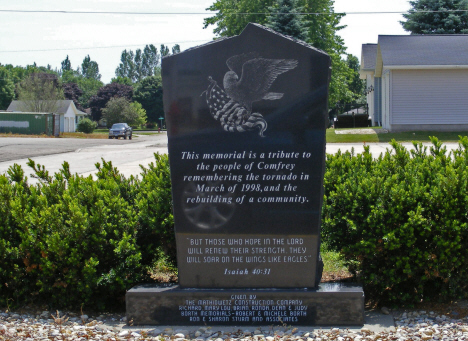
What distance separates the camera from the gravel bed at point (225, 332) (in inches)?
159

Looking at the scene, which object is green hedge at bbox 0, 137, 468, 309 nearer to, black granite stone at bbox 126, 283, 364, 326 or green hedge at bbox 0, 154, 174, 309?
green hedge at bbox 0, 154, 174, 309

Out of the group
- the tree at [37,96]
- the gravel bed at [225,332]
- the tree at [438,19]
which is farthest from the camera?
the tree at [37,96]

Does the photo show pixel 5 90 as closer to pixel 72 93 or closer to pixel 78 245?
pixel 72 93

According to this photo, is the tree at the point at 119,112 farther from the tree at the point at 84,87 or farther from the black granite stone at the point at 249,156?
the black granite stone at the point at 249,156

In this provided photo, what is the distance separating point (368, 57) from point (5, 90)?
7103cm

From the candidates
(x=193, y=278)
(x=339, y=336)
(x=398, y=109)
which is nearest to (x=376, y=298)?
(x=339, y=336)

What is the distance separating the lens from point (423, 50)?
A: 29859mm

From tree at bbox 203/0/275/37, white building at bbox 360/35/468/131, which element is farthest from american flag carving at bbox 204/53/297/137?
tree at bbox 203/0/275/37

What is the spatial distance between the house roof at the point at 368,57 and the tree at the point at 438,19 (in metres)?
5.32

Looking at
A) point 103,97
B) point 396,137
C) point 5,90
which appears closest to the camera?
point 396,137

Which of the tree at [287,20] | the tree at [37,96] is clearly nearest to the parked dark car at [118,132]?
the tree at [287,20]

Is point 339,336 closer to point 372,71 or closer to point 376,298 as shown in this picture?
point 376,298

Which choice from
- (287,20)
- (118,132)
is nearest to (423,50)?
(287,20)

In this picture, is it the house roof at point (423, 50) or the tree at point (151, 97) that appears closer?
the house roof at point (423, 50)
